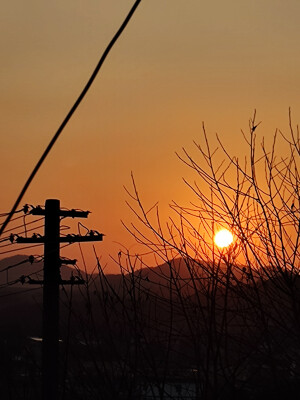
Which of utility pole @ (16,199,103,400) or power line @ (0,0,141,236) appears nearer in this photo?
power line @ (0,0,141,236)

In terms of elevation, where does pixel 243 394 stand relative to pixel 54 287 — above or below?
below

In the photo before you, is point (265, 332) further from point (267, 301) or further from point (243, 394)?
point (243, 394)

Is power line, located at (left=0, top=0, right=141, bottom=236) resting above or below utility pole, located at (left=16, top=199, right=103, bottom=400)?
below

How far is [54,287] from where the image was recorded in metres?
→ 15.0

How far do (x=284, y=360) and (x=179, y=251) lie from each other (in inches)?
59.7

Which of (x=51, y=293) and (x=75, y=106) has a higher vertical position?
(x=51, y=293)

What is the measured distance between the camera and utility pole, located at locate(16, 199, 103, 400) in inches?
583

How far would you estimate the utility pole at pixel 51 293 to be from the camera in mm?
14805

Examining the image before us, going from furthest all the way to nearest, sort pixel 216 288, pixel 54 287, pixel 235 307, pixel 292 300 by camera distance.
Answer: pixel 54 287 < pixel 235 307 < pixel 216 288 < pixel 292 300

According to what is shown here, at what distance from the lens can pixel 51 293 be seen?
14977 millimetres

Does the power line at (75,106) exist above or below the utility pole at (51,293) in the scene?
below

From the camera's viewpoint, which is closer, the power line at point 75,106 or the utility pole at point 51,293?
the power line at point 75,106

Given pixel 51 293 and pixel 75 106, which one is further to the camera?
pixel 51 293

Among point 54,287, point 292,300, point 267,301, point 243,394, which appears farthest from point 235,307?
point 54,287
